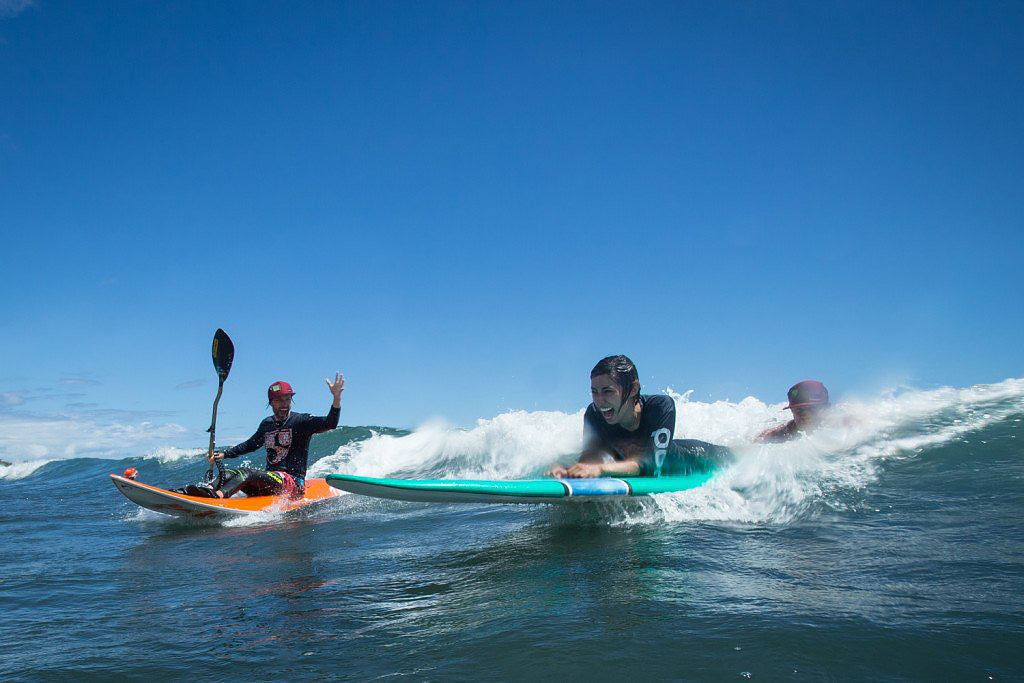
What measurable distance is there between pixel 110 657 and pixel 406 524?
127 inches

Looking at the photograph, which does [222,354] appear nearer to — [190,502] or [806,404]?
[190,502]

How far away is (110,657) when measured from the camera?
262 cm

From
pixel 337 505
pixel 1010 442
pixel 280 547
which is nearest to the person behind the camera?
pixel 280 547

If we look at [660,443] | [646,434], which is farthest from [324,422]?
[660,443]

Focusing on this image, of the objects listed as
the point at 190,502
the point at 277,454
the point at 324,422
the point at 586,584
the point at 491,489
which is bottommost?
the point at 586,584

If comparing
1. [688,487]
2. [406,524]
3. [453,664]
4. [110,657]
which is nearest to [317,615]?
[110,657]

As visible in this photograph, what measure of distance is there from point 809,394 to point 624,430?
3.19 m

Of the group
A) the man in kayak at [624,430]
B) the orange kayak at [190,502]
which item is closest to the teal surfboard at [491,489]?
the man in kayak at [624,430]

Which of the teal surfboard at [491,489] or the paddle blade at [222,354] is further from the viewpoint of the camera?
the paddle blade at [222,354]

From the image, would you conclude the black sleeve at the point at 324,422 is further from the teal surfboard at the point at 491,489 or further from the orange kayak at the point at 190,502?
the teal surfboard at the point at 491,489

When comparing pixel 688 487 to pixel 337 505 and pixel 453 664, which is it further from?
pixel 337 505

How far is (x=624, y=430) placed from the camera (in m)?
5.43

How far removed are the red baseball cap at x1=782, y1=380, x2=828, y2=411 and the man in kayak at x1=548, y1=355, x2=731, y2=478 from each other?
247 cm

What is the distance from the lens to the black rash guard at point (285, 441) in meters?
7.50
